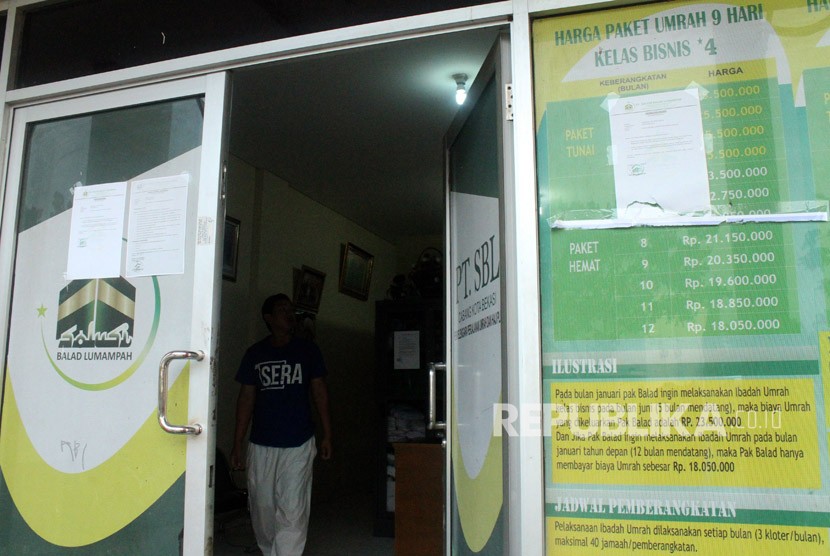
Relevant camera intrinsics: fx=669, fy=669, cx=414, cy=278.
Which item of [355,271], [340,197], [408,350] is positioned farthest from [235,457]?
[355,271]

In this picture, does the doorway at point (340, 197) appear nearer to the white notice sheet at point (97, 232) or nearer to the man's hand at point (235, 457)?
the man's hand at point (235, 457)

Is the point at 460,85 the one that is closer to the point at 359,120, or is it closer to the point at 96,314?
the point at 359,120

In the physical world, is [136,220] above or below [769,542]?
above

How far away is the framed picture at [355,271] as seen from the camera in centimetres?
647

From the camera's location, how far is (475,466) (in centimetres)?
201

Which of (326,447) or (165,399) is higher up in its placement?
(165,399)

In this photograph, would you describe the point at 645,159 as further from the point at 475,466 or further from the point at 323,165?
the point at 323,165

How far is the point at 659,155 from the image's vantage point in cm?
162

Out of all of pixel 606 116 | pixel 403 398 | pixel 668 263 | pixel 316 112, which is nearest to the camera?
pixel 668 263

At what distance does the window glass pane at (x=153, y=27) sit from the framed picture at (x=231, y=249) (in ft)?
7.37

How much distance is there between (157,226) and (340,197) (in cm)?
389

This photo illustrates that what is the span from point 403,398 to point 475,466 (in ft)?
A: 9.07

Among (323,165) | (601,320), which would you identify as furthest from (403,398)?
(601,320)

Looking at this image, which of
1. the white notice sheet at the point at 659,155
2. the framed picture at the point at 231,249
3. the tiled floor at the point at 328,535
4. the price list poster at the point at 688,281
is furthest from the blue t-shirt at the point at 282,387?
the white notice sheet at the point at 659,155
